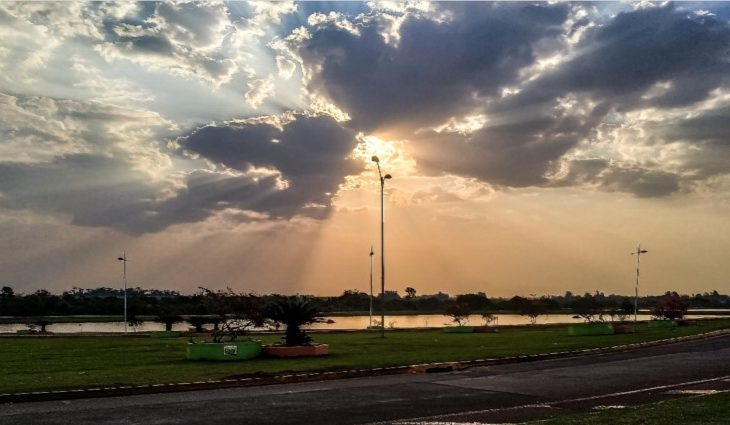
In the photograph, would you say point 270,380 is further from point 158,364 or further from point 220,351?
point 220,351

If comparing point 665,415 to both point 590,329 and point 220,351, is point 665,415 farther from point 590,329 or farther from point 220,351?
point 590,329

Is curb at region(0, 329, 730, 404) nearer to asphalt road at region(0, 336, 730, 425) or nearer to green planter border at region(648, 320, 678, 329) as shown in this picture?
asphalt road at region(0, 336, 730, 425)

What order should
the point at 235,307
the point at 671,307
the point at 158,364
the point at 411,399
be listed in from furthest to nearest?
the point at 671,307, the point at 235,307, the point at 158,364, the point at 411,399

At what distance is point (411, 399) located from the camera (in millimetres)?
13977

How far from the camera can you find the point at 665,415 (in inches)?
412

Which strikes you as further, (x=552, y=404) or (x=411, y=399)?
(x=411, y=399)

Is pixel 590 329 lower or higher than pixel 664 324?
higher

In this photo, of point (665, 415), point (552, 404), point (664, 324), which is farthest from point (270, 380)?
point (664, 324)

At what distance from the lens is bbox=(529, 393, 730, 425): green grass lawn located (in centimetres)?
990

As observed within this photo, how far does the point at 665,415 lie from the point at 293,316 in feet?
55.7

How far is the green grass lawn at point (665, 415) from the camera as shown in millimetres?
9898

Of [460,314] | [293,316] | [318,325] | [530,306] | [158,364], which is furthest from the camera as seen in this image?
[530,306]

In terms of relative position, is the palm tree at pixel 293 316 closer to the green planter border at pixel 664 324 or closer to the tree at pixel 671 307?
the green planter border at pixel 664 324

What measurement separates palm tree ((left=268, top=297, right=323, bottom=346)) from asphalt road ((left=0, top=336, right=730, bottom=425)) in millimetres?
7999
